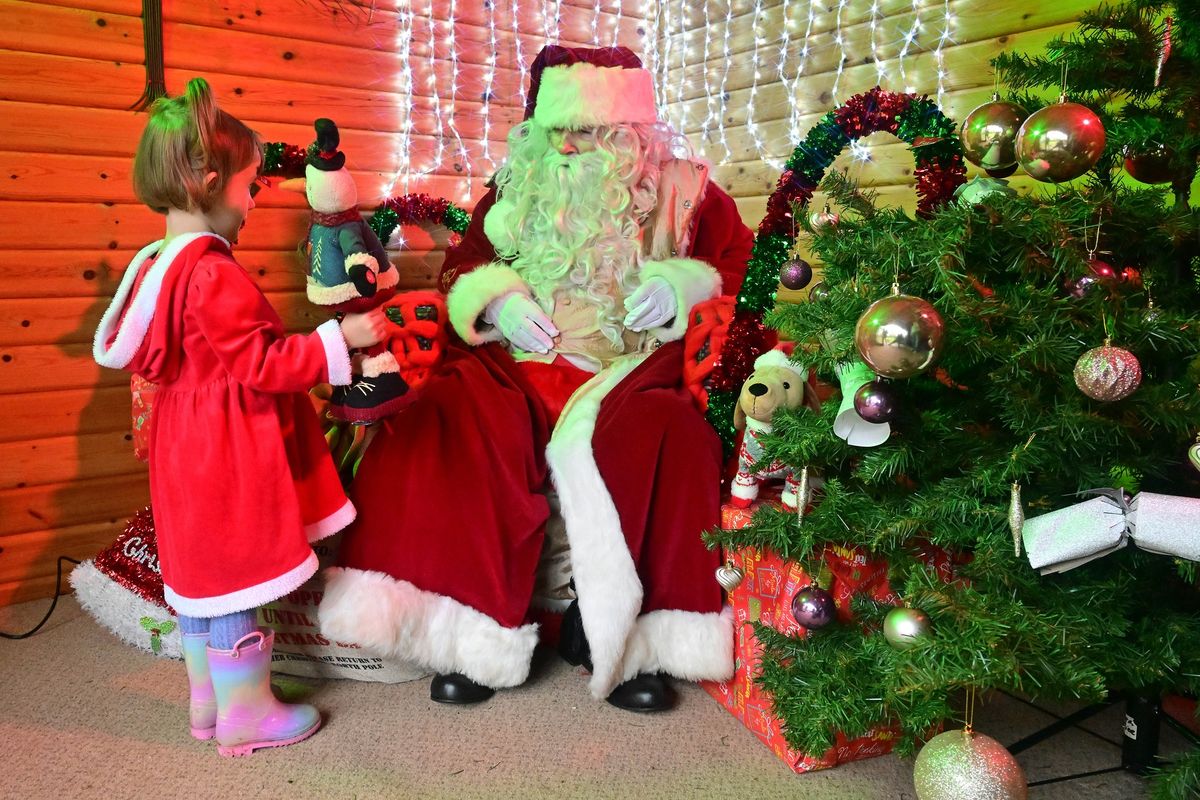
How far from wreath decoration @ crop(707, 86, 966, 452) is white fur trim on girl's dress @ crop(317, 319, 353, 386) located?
738mm

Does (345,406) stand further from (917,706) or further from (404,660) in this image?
(917,706)

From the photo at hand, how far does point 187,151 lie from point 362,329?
0.42 metres

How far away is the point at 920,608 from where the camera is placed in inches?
47.2

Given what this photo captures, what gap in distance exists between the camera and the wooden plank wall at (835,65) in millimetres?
2088

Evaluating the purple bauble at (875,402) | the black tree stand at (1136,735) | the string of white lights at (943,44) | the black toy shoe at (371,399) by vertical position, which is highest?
the string of white lights at (943,44)

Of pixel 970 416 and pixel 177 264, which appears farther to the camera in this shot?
pixel 177 264

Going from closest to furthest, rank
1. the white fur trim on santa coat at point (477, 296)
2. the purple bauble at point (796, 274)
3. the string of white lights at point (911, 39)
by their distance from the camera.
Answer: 1. the purple bauble at point (796, 274)
2. the white fur trim on santa coat at point (477, 296)
3. the string of white lights at point (911, 39)

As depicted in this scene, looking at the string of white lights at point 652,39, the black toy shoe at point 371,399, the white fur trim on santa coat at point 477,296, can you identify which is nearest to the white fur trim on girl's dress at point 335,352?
the black toy shoe at point 371,399

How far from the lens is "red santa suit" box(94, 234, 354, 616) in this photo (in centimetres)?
150

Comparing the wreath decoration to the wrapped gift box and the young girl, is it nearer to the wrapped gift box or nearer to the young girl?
the wrapped gift box

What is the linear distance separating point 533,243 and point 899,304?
128cm

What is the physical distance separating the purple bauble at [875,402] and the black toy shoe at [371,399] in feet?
2.92

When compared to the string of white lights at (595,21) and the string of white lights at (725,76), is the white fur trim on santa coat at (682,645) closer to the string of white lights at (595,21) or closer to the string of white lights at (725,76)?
the string of white lights at (725,76)

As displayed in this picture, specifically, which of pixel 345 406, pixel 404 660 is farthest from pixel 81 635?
pixel 345 406
